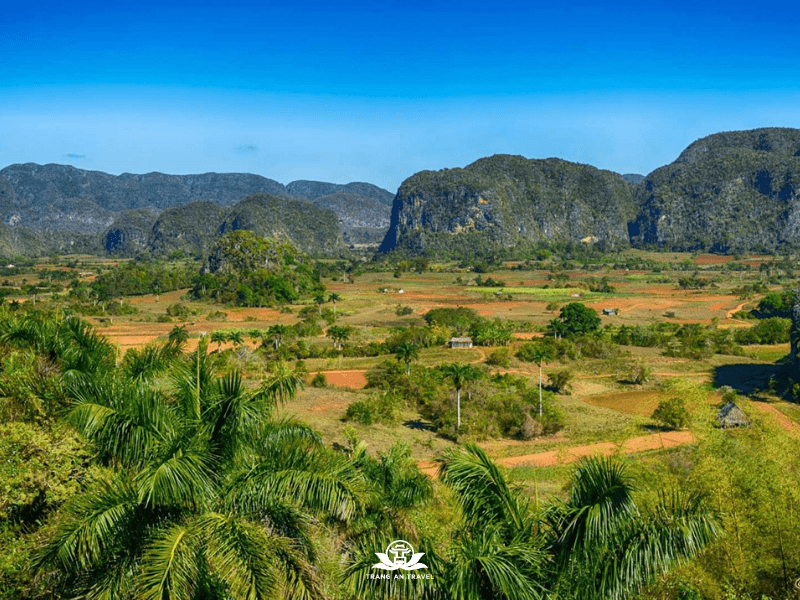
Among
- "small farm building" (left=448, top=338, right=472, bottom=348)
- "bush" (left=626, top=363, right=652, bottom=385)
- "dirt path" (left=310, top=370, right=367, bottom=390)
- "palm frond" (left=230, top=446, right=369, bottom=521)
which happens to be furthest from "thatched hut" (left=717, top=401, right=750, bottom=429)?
"small farm building" (left=448, top=338, right=472, bottom=348)

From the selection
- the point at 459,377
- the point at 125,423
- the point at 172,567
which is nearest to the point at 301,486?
the point at 172,567

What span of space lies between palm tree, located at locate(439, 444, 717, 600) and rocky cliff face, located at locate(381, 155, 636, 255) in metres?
156

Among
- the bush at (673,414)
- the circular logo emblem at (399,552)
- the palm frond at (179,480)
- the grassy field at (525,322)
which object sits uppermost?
the palm frond at (179,480)

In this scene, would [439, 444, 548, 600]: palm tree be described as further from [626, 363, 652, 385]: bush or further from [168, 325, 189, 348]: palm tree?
[626, 363, 652, 385]: bush

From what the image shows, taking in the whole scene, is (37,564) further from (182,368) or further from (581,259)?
(581,259)

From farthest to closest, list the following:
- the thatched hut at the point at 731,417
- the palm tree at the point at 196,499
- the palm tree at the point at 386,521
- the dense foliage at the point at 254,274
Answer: the dense foliage at the point at 254,274 < the thatched hut at the point at 731,417 < the palm tree at the point at 386,521 < the palm tree at the point at 196,499

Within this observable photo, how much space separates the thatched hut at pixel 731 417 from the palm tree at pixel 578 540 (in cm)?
1812

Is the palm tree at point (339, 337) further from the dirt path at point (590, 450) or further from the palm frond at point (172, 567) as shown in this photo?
the palm frond at point (172, 567)

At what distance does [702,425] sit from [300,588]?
8.54 metres

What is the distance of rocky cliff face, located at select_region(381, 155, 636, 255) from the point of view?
→ 170500mm

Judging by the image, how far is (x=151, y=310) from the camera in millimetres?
68562

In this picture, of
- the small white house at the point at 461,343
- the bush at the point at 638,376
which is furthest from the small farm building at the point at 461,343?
the bush at the point at 638,376

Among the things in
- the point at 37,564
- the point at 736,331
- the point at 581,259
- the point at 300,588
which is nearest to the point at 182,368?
the point at 37,564

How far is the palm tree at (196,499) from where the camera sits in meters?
5.09
